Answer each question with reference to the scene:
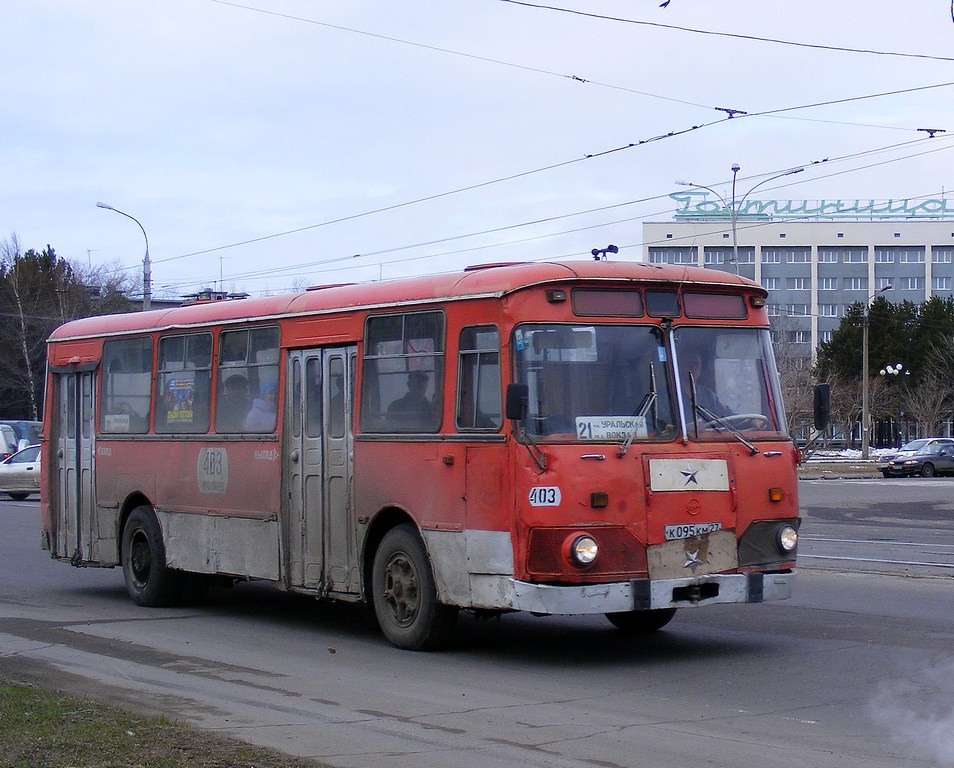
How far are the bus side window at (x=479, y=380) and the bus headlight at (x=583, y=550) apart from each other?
102cm

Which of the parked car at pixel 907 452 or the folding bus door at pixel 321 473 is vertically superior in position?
the folding bus door at pixel 321 473

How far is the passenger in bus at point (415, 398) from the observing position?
10.4 meters

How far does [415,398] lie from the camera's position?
34.4ft

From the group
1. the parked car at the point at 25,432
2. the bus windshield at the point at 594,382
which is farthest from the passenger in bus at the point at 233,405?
the parked car at the point at 25,432

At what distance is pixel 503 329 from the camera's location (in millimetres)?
9680

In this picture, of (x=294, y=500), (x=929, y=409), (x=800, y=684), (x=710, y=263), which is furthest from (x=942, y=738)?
(x=710, y=263)

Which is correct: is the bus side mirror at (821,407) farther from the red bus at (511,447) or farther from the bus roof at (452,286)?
the bus roof at (452,286)

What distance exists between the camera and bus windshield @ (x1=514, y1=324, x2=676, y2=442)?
31.1 feet

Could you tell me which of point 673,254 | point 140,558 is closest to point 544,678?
point 140,558

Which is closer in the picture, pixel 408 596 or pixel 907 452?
pixel 408 596

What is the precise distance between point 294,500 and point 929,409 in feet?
247

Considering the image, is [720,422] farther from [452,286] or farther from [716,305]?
[452,286]

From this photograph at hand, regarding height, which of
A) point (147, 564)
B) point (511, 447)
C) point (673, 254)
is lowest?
point (147, 564)

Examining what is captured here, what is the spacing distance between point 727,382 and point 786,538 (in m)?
1.25
